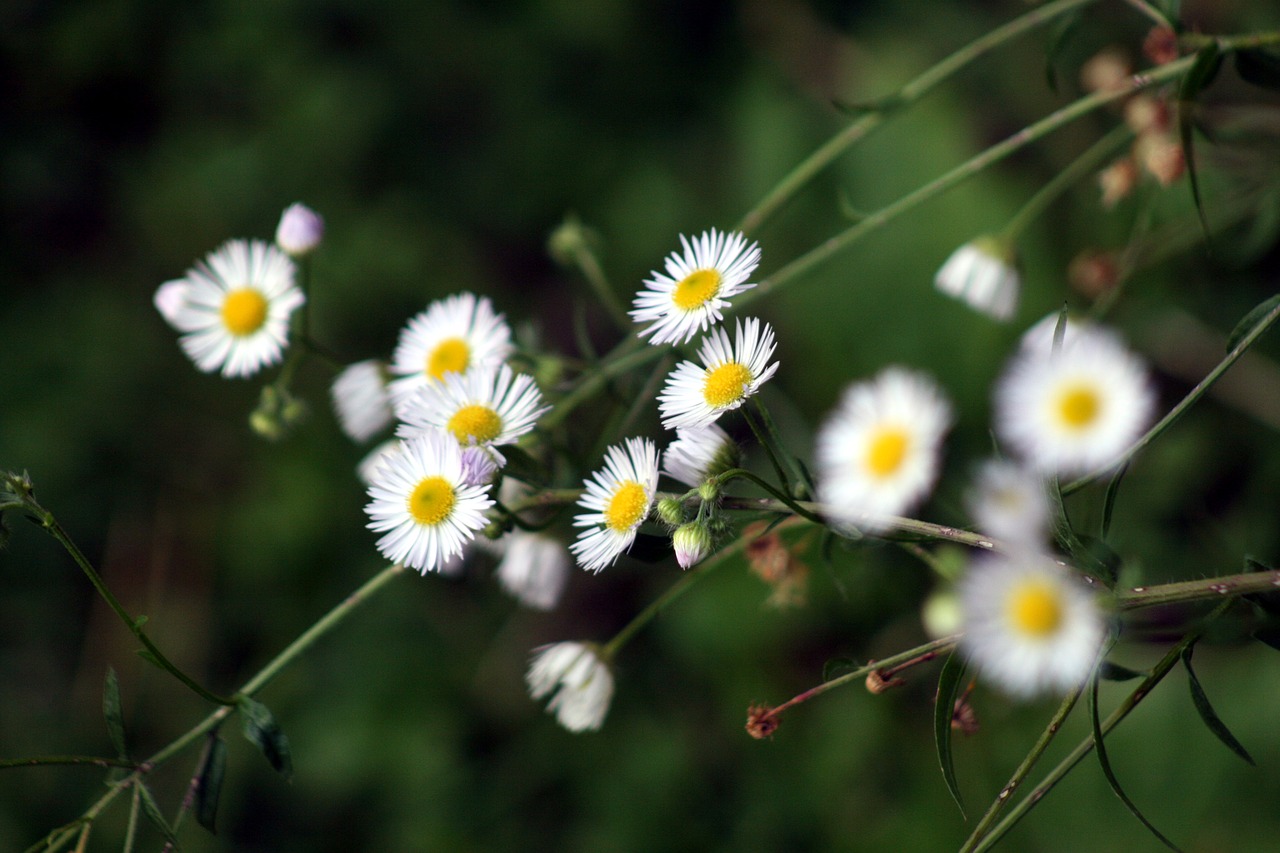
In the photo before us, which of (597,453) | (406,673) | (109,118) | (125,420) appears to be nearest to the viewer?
(597,453)

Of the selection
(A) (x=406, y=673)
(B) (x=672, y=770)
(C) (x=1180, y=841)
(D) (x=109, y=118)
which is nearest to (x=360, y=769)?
(A) (x=406, y=673)

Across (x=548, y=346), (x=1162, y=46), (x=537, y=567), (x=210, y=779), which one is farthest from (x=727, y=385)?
(x=548, y=346)

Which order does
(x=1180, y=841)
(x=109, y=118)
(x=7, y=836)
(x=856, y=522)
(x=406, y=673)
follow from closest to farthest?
(x=856, y=522), (x=1180, y=841), (x=7, y=836), (x=406, y=673), (x=109, y=118)

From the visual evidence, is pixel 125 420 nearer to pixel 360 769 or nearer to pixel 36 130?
pixel 36 130

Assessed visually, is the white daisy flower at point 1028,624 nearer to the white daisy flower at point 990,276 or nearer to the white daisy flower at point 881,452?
the white daisy flower at point 881,452

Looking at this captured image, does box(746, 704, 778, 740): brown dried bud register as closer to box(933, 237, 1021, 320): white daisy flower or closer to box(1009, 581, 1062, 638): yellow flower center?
box(1009, 581, 1062, 638): yellow flower center

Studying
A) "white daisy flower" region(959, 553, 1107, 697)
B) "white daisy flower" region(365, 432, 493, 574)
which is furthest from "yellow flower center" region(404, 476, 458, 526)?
"white daisy flower" region(959, 553, 1107, 697)
